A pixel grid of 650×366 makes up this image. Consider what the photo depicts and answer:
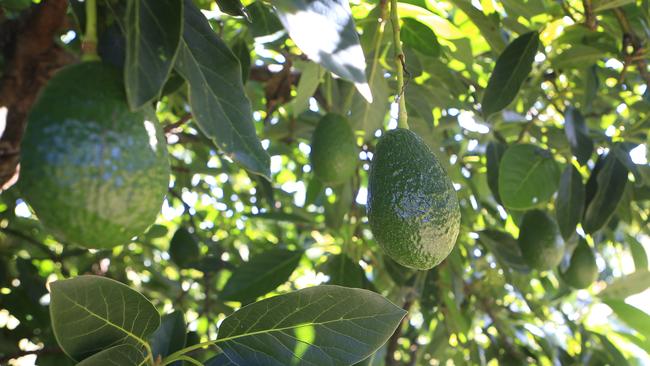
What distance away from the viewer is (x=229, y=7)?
117 centimetres

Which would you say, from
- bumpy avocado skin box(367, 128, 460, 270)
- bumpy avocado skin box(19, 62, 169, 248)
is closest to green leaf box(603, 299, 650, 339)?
bumpy avocado skin box(367, 128, 460, 270)

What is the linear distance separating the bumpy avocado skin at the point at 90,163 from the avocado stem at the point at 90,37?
26 millimetres

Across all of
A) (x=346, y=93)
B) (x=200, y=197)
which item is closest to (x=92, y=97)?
(x=346, y=93)

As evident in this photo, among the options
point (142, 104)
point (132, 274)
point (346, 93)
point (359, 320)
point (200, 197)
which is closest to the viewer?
point (142, 104)

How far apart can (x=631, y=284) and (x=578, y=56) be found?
1.35m

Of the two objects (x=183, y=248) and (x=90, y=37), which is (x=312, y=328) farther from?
(x=183, y=248)

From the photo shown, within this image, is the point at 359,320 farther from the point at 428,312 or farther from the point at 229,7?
the point at 428,312

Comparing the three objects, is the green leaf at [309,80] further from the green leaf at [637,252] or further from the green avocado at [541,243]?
the green leaf at [637,252]

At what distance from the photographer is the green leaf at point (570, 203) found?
1.81 metres

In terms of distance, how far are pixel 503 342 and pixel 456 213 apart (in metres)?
1.69

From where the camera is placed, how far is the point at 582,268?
219 cm

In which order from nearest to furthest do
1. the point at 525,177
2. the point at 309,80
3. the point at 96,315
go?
the point at 96,315
the point at 309,80
the point at 525,177

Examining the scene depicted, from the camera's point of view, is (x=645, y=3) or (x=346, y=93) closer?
(x=645, y=3)

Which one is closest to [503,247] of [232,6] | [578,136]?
[578,136]
